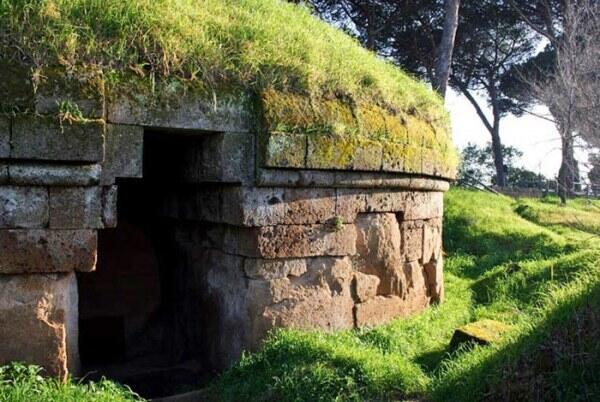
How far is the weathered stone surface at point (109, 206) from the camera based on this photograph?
3766 millimetres

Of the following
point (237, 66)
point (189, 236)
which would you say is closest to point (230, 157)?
point (237, 66)

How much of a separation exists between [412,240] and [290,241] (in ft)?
5.39

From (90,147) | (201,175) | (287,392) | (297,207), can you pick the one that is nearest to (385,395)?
(287,392)

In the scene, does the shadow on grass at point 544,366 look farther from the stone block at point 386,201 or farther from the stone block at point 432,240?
the stone block at point 432,240

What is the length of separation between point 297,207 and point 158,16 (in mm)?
1710

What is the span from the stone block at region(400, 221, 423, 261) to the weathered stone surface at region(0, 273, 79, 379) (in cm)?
300

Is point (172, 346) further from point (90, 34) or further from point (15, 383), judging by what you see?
point (90, 34)

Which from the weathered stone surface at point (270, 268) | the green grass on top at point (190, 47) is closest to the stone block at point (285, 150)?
the green grass on top at point (190, 47)

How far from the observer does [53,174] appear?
11.7 feet

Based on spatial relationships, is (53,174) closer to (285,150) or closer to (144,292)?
(285,150)

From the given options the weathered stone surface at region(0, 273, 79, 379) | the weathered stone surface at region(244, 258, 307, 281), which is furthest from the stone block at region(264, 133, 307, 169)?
the weathered stone surface at region(0, 273, 79, 379)

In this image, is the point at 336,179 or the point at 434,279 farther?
the point at 434,279

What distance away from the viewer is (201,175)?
4.52 m

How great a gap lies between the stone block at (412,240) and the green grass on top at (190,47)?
1.09 m
